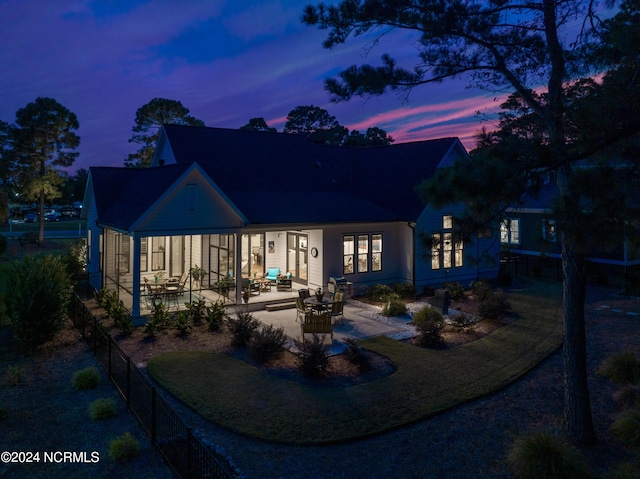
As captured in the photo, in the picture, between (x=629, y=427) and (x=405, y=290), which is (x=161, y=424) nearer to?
(x=629, y=427)

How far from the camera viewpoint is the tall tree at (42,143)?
3738 centimetres

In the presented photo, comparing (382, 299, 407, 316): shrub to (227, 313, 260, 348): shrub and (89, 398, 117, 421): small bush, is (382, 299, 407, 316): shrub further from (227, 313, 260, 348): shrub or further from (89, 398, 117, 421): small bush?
(89, 398, 117, 421): small bush

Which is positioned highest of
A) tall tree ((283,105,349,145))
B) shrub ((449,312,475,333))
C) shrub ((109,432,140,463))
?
tall tree ((283,105,349,145))

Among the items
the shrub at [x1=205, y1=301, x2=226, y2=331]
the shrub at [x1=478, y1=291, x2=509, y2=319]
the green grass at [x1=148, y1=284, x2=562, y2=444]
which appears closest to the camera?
the green grass at [x1=148, y1=284, x2=562, y2=444]

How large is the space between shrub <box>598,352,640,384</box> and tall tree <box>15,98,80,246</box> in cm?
4150

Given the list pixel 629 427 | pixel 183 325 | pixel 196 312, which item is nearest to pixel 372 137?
pixel 196 312

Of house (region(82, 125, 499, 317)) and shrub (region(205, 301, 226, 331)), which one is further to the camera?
house (region(82, 125, 499, 317))

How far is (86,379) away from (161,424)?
3.30 meters

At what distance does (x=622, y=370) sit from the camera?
33.3 feet

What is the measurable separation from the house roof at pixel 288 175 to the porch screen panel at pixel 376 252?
1.09 m

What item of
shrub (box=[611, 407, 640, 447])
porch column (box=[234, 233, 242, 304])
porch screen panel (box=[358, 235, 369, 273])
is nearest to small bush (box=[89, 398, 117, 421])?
porch column (box=[234, 233, 242, 304])

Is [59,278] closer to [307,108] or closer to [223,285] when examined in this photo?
[223,285]

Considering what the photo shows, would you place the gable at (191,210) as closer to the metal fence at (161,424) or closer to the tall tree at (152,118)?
the metal fence at (161,424)

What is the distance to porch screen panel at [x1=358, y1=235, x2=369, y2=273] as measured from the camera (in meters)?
20.2
